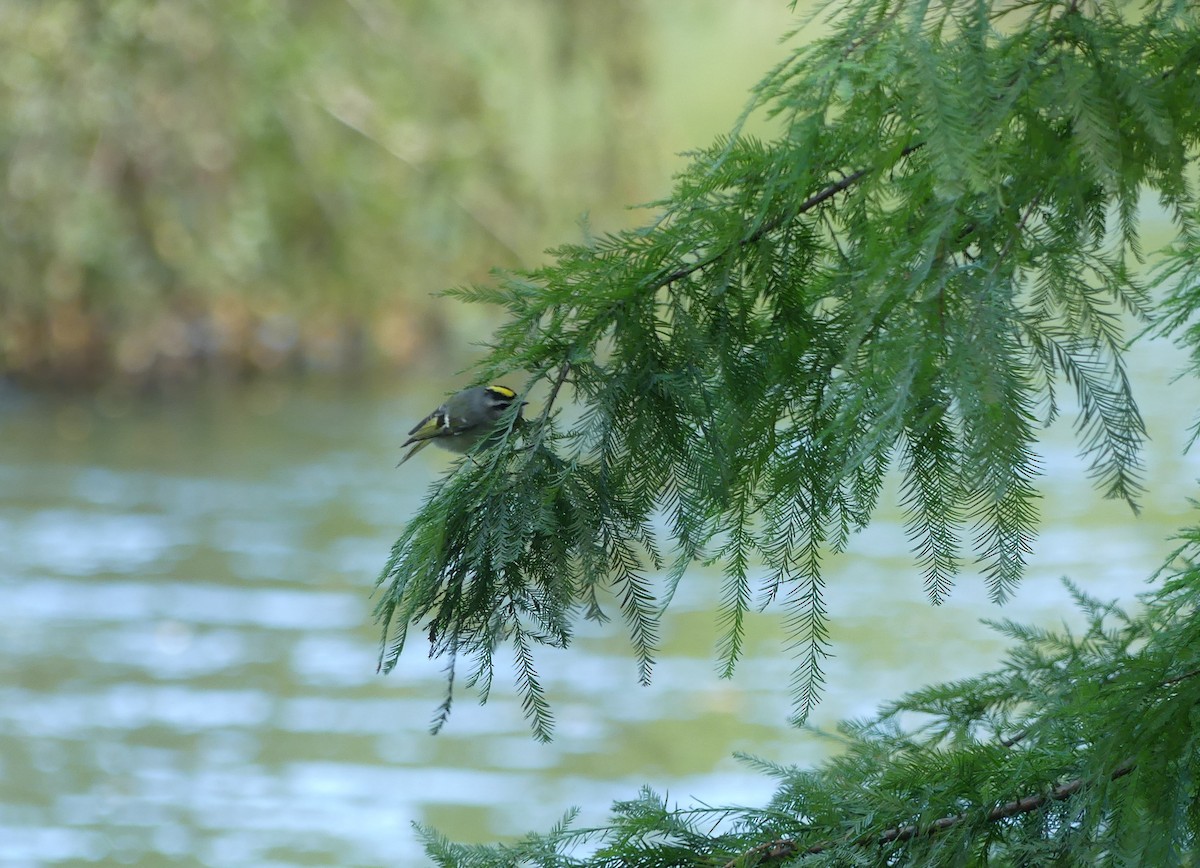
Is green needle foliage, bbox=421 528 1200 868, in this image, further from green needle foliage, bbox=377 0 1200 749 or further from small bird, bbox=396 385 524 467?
small bird, bbox=396 385 524 467

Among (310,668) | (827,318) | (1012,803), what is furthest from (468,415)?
(310,668)

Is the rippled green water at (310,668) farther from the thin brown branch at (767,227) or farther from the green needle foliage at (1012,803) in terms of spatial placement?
the thin brown branch at (767,227)

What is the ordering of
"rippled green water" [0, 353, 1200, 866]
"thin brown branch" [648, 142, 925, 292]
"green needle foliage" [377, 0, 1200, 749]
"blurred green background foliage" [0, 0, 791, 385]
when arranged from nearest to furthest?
"green needle foliage" [377, 0, 1200, 749]
"thin brown branch" [648, 142, 925, 292]
"rippled green water" [0, 353, 1200, 866]
"blurred green background foliage" [0, 0, 791, 385]

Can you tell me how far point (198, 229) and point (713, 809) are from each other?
33.3 feet

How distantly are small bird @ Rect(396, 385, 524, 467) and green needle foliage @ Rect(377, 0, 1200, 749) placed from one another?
274 millimetres

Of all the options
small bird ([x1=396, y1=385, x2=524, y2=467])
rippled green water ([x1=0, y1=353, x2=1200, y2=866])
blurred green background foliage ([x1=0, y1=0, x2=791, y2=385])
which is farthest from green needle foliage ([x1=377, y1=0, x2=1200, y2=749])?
blurred green background foliage ([x1=0, y1=0, x2=791, y2=385])

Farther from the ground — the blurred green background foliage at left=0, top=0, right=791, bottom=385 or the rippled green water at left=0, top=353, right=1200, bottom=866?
the blurred green background foliage at left=0, top=0, right=791, bottom=385

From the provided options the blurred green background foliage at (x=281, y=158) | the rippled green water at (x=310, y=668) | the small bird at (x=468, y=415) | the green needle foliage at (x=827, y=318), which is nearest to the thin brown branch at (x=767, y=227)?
the green needle foliage at (x=827, y=318)

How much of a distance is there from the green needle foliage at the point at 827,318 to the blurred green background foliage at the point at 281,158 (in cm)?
852

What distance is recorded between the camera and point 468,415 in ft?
8.30

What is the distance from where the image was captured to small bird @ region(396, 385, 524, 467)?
2465mm

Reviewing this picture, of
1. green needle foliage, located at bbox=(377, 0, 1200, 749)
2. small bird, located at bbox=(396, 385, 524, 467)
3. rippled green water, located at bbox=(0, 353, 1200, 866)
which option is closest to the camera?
green needle foliage, located at bbox=(377, 0, 1200, 749)

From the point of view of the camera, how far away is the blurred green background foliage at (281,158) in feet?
36.1

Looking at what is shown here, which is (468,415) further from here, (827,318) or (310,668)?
(310,668)
